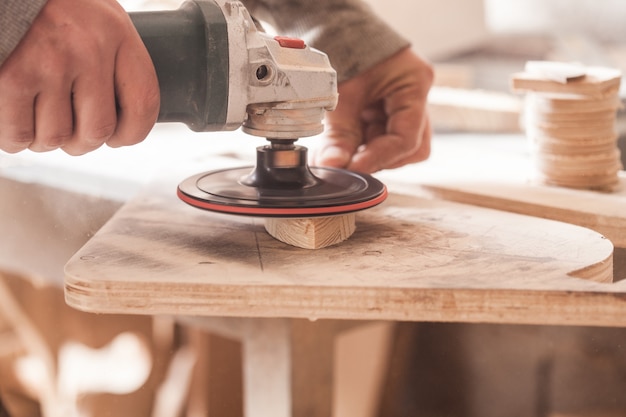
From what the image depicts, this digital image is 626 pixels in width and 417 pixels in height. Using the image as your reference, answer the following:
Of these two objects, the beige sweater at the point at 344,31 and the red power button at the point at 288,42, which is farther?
the beige sweater at the point at 344,31

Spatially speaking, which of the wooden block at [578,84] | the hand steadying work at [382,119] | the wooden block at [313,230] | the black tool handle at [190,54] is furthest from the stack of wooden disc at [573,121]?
the black tool handle at [190,54]

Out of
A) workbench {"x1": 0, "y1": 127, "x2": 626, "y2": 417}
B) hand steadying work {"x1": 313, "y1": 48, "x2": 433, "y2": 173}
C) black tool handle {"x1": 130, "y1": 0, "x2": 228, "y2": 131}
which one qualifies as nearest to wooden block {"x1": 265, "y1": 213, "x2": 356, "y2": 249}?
workbench {"x1": 0, "y1": 127, "x2": 626, "y2": 417}

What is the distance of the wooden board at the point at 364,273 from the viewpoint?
85 centimetres

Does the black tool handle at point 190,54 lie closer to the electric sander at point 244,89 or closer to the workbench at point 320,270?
the electric sander at point 244,89

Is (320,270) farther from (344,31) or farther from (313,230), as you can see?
(344,31)

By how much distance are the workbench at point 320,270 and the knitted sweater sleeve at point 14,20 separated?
0.85 ft

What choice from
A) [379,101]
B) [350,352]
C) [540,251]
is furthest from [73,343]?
[540,251]

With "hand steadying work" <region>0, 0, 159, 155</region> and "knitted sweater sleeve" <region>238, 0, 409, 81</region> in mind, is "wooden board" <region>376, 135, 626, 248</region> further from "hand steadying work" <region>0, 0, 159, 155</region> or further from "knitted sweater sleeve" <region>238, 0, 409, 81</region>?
"hand steadying work" <region>0, 0, 159, 155</region>

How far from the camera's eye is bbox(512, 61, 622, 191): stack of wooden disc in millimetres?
1269

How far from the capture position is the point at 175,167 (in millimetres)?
1448

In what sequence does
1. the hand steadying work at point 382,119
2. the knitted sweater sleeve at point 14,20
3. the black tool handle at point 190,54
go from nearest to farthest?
→ 1. the knitted sweater sleeve at point 14,20
2. the black tool handle at point 190,54
3. the hand steadying work at point 382,119

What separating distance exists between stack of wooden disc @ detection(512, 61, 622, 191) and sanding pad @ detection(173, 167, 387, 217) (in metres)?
0.38

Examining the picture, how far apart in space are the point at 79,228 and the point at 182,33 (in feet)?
1.86

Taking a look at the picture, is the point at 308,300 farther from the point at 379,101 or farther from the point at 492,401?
the point at 492,401
